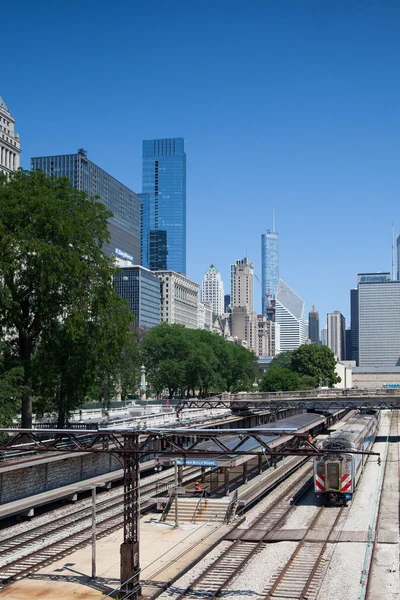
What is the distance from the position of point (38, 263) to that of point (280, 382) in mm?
107537

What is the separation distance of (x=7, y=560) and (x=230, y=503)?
12367 mm

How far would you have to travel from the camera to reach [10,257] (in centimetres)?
4634

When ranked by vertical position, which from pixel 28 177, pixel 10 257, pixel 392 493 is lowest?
pixel 392 493

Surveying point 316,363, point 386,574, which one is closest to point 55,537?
point 386,574

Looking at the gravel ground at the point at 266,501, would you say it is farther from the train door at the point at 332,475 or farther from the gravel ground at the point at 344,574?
the gravel ground at the point at 344,574

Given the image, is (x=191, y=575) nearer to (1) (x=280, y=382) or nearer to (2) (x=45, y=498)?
(2) (x=45, y=498)

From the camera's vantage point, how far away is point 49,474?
136 ft

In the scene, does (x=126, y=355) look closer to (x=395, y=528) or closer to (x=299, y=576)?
(x=395, y=528)

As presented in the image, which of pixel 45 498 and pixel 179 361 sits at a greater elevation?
pixel 179 361

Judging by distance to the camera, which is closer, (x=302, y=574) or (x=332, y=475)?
(x=302, y=574)

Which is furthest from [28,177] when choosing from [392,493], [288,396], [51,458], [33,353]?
[288,396]

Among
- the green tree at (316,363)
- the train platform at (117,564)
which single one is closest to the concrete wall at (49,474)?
the train platform at (117,564)

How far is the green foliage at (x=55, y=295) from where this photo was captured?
155 feet

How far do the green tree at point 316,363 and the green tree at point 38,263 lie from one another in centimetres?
13210
